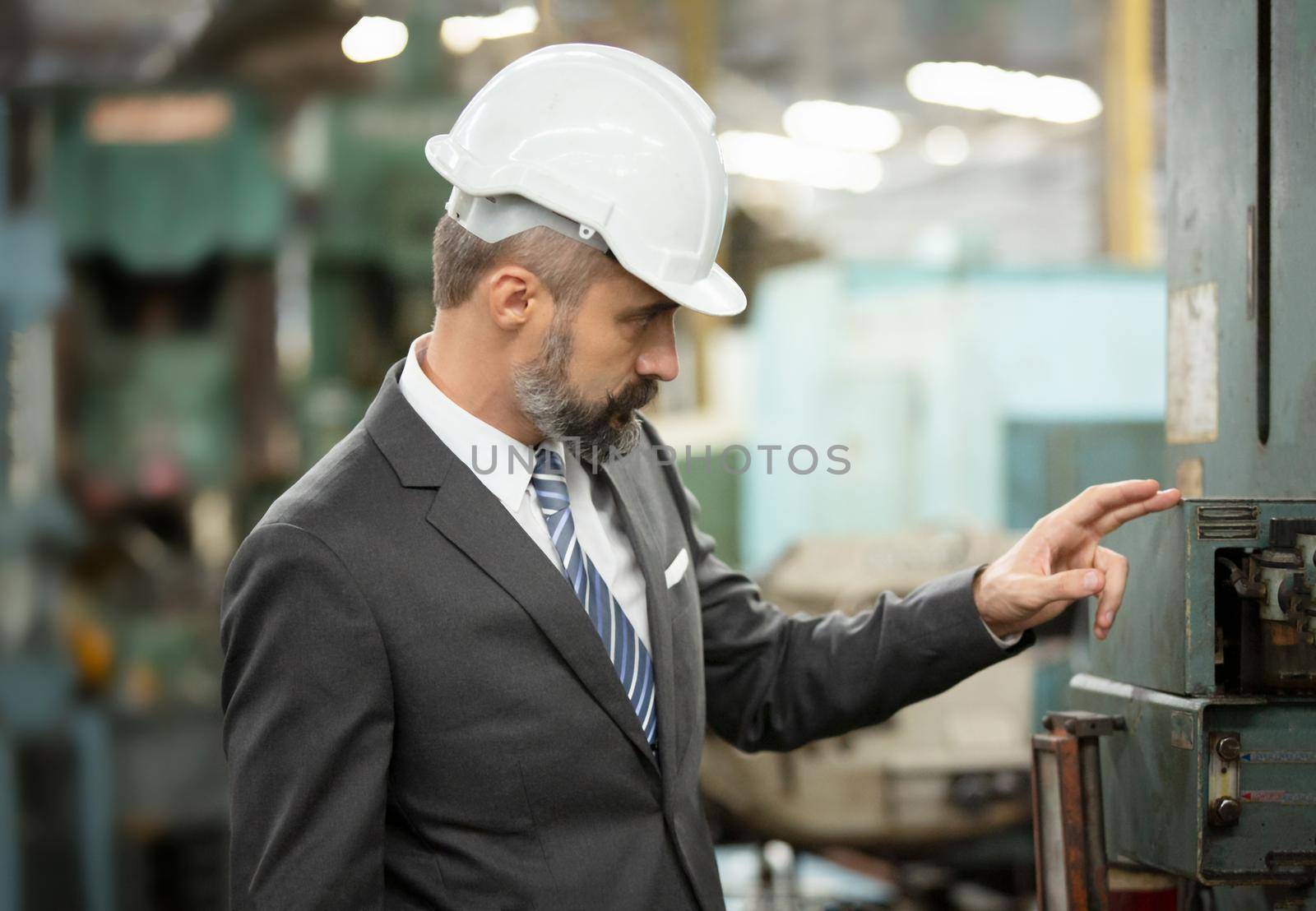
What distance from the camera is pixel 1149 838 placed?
1.49m

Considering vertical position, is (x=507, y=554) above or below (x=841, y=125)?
below

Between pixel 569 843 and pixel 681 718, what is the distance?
211mm

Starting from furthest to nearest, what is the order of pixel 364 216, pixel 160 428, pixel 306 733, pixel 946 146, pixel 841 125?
pixel 946 146 < pixel 841 125 < pixel 364 216 < pixel 160 428 < pixel 306 733

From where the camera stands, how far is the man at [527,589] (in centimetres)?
125

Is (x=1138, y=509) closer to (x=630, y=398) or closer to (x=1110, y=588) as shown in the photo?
(x=1110, y=588)

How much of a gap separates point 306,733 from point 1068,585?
798 mm

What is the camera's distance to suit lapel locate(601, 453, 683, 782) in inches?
55.7

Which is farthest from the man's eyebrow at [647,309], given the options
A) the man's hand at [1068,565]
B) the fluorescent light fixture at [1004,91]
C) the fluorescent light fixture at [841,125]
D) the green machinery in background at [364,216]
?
the fluorescent light fixture at [841,125]

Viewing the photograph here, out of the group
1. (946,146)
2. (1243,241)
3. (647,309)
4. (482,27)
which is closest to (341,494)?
(647,309)

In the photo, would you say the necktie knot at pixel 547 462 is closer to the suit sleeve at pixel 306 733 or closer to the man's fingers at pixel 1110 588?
the suit sleeve at pixel 306 733

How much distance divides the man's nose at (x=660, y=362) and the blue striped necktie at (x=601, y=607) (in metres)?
0.16

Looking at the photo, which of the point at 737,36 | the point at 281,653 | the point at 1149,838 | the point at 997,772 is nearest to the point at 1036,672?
the point at 997,772

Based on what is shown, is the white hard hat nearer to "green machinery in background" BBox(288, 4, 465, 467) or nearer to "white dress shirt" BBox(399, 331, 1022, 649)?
"white dress shirt" BBox(399, 331, 1022, 649)

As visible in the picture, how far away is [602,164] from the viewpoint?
137 cm
